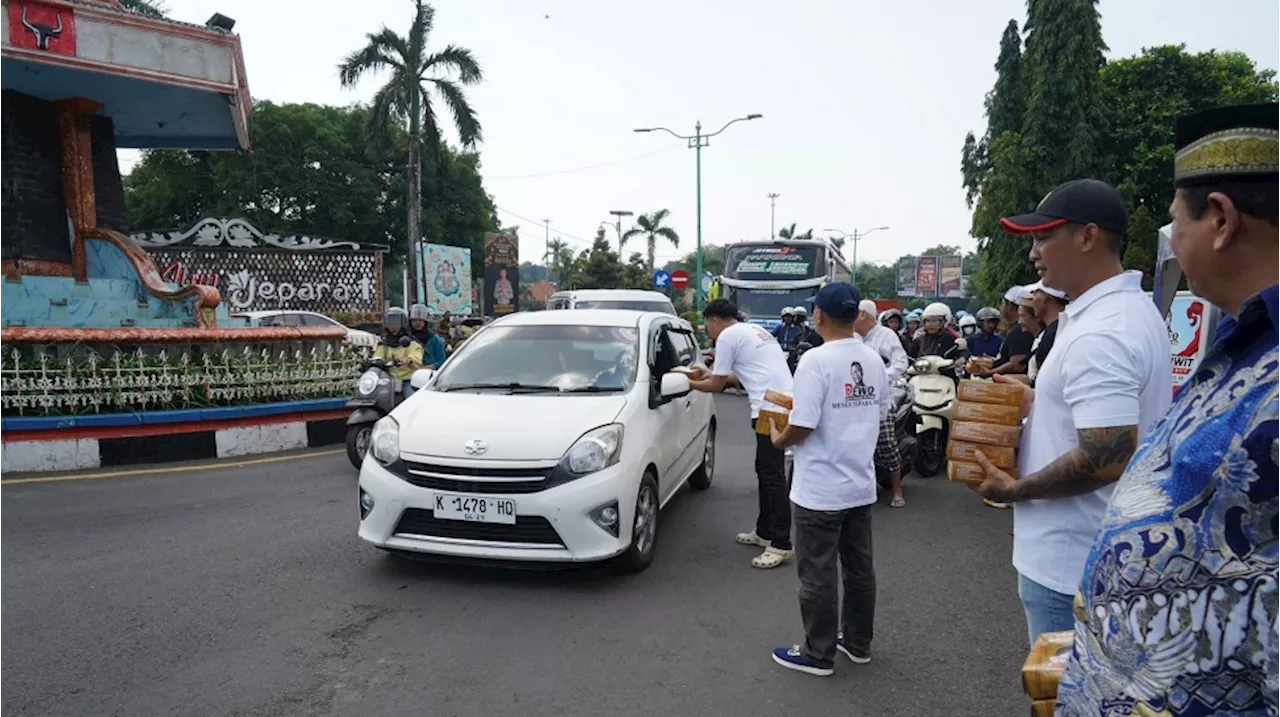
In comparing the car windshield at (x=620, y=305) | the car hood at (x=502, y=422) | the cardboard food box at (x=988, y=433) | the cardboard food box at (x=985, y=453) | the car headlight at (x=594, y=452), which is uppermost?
the car windshield at (x=620, y=305)

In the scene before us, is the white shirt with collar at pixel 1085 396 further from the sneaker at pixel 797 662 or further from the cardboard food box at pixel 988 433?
the sneaker at pixel 797 662

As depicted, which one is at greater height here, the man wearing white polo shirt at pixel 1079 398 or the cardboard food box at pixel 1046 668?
the man wearing white polo shirt at pixel 1079 398

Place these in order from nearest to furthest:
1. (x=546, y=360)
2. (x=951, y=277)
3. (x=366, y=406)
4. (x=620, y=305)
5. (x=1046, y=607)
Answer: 1. (x=1046, y=607)
2. (x=546, y=360)
3. (x=366, y=406)
4. (x=620, y=305)
5. (x=951, y=277)

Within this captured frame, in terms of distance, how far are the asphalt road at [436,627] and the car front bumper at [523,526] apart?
25 centimetres

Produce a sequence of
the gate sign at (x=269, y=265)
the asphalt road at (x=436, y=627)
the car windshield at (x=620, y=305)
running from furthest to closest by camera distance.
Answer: the gate sign at (x=269, y=265) < the car windshield at (x=620, y=305) < the asphalt road at (x=436, y=627)

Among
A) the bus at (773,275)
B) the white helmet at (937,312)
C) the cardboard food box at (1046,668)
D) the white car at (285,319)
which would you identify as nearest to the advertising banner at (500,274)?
the white car at (285,319)

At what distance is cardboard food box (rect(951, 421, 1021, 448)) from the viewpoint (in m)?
2.17

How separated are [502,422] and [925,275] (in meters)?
70.1

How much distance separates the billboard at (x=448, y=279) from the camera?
3262cm

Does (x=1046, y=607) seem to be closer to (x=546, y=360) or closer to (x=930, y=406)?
(x=546, y=360)

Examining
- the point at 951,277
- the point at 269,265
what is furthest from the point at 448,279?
the point at 951,277

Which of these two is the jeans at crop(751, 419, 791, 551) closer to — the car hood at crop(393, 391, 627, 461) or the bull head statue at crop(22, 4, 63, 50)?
the car hood at crop(393, 391, 627, 461)

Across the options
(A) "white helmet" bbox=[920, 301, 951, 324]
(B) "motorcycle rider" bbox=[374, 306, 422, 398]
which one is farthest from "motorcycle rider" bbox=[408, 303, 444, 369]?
(A) "white helmet" bbox=[920, 301, 951, 324]

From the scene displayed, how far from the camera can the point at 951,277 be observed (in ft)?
230
